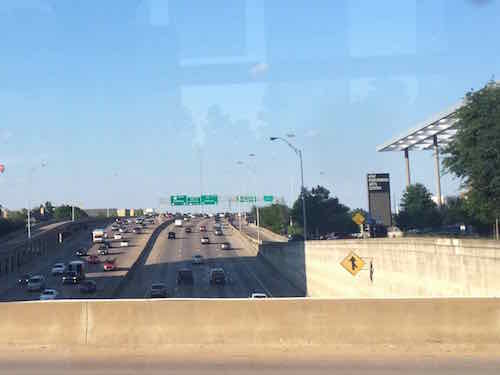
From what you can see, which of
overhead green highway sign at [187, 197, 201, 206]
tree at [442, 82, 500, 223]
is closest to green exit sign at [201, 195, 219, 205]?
overhead green highway sign at [187, 197, 201, 206]

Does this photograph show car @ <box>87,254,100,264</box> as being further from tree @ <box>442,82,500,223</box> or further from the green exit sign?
tree @ <box>442,82,500,223</box>

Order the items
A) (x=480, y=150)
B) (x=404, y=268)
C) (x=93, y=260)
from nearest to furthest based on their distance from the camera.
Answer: (x=404, y=268) → (x=480, y=150) → (x=93, y=260)

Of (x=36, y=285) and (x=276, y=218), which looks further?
(x=276, y=218)

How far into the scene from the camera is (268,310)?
1541 cm

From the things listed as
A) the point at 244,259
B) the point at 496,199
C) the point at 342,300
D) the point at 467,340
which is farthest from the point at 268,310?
the point at 244,259

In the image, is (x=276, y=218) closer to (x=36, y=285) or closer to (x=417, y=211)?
(x=417, y=211)

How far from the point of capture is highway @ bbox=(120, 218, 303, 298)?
61.7 m

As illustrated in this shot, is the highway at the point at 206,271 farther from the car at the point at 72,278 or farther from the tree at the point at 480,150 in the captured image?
the tree at the point at 480,150

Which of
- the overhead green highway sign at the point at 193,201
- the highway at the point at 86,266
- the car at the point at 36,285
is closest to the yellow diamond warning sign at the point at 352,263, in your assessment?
the highway at the point at 86,266

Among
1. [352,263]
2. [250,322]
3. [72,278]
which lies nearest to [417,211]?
[72,278]

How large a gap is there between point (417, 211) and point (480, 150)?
173 feet

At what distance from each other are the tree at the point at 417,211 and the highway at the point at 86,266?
37847 millimetres

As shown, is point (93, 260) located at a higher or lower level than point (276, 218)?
lower

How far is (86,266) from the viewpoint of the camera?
8844 cm
